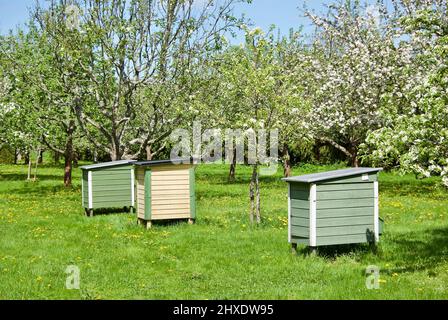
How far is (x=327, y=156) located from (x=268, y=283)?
34.2m

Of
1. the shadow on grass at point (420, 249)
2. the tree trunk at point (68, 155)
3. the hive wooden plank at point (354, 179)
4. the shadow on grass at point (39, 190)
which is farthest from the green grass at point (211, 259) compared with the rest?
the tree trunk at point (68, 155)

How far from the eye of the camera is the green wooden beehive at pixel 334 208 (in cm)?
1039

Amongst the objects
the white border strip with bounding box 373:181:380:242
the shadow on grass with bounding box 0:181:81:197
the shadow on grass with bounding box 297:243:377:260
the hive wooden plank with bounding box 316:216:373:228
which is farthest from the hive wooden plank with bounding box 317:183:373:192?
the shadow on grass with bounding box 0:181:81:197

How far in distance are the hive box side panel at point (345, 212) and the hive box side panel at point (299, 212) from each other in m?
0.20

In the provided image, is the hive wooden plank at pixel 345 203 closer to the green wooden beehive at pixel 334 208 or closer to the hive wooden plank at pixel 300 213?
the green wooden beehive at pixel 334 208

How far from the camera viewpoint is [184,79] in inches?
792

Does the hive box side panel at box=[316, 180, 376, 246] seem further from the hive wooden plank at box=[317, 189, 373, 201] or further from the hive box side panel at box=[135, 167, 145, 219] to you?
the hive box side panel at box=[135, 167, 145, 219]

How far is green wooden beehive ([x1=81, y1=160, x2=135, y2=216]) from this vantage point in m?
17.7

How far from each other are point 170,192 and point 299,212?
510 centimetres

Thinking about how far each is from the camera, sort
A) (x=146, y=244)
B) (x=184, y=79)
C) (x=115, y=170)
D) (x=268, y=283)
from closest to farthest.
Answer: (x=268, y=283)
(x=146, y=244)
(x=115, y=170)
(x=184, y=79)

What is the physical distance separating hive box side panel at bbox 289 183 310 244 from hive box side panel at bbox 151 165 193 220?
15.4 ft
